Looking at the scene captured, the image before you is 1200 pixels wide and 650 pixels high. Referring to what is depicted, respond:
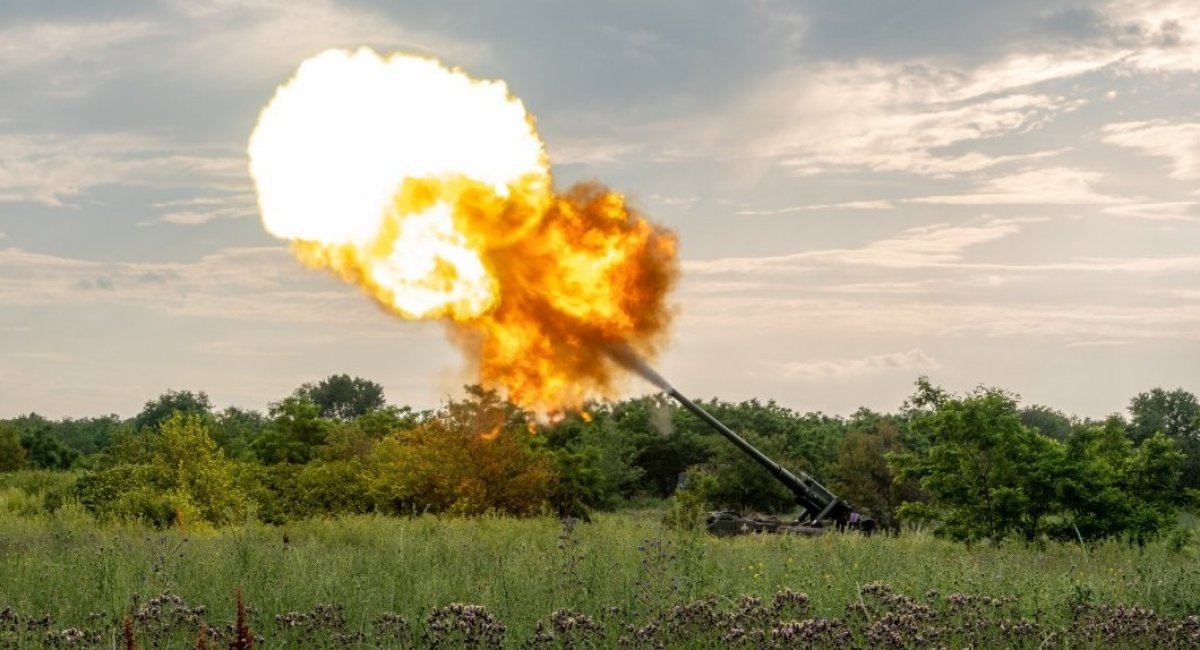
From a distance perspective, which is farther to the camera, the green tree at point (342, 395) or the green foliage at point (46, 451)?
the green tree at point (342, 395)

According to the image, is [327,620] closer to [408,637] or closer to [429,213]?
[408,637]

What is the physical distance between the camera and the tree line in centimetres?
2212

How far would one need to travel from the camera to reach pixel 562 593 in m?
11.9

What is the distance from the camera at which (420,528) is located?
2092cm

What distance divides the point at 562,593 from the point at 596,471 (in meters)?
20.3

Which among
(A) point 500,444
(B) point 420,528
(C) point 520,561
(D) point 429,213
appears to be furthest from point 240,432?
(C) point 520,561

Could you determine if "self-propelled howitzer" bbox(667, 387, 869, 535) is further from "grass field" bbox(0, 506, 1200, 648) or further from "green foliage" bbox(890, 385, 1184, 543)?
"grass field" bbox(0, 506, 1200, 648)

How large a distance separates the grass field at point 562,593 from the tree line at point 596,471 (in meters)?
1.66

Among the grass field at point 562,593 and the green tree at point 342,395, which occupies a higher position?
the green tree at point 342,395

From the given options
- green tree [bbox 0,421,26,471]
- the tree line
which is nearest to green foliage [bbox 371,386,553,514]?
the tree line

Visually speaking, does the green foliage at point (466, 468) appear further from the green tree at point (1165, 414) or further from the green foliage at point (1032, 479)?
the green tree at point (1165, 414)

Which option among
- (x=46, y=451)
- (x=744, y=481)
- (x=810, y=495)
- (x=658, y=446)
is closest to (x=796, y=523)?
(x=810, y=495)

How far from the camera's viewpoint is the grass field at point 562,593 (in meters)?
9.48

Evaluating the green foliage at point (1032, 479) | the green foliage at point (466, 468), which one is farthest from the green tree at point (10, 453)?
the green foliage at point (1032, 479)
